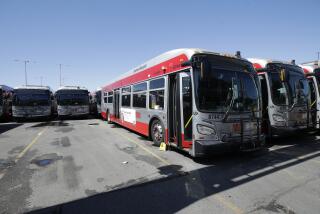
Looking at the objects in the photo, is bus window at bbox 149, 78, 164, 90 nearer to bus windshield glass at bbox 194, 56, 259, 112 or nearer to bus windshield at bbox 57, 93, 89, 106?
bus windshield glass at bbox 194, 56, 259, 112

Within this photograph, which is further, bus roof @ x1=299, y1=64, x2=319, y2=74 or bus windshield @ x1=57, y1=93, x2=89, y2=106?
bus windshield @ x1=57, y1=93, x2=89, y2=106

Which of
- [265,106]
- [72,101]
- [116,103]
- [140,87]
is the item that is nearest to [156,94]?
[140,87]

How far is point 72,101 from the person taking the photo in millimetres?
20922

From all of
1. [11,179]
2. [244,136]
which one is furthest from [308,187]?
[11,179]

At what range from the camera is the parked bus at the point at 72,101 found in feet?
67.5

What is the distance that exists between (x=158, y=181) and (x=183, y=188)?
64 cm

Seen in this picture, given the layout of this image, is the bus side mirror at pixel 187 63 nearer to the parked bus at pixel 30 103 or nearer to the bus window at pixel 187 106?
the bus window at pixel 187 106

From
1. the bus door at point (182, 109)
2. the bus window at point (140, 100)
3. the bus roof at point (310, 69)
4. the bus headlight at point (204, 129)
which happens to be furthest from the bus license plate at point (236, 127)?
the bus roof at point (310, 69)

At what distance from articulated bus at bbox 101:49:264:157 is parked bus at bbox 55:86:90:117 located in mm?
14826

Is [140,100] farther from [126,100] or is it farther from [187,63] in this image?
[187,63]

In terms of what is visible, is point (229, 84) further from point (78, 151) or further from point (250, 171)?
point (78, 151)

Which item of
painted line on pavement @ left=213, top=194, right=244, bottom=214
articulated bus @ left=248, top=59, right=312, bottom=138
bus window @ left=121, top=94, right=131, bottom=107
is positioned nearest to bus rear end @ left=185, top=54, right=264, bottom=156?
painted line on pavement @ left=213, top=194, right=244, bottom=214

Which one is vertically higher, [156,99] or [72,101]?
[72,101]

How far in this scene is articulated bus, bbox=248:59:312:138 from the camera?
811cm
